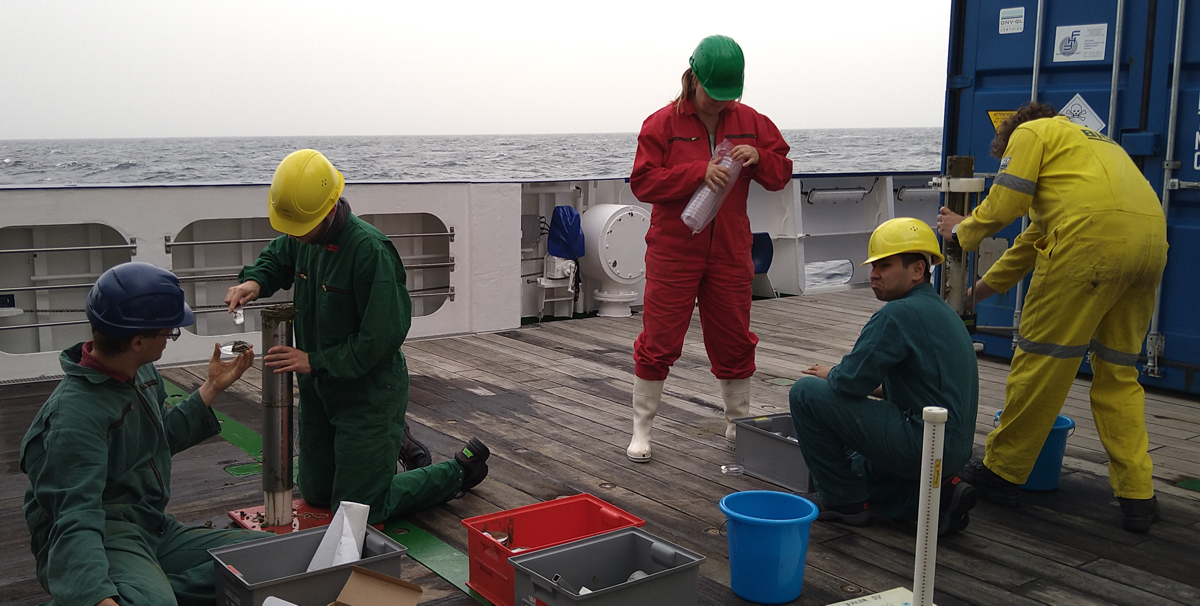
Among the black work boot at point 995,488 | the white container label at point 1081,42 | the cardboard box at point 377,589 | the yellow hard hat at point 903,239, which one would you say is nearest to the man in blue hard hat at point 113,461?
the cardboard box at point 377,589

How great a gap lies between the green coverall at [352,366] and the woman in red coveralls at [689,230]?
50.7 inches

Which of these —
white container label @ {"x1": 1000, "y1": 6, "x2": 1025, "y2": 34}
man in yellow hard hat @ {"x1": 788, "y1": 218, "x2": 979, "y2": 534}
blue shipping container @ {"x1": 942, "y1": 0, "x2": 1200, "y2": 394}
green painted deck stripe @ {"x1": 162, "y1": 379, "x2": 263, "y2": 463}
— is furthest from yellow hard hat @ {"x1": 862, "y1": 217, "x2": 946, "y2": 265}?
white container label @ {"x1": 1000, "y1": 6, "x2": 1025, "y2": 34}

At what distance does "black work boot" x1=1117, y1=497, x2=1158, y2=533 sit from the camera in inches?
153

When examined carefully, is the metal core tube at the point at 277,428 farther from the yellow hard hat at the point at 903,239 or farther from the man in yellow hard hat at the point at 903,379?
the yellow hard hat at the point at 903,239

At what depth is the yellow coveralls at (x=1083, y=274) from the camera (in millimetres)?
3840

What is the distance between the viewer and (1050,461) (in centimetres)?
435

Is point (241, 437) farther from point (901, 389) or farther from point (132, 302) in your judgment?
point (901, 389)

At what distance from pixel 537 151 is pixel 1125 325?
65.6 m

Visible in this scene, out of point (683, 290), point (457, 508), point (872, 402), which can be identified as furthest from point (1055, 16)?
point (457, 508)

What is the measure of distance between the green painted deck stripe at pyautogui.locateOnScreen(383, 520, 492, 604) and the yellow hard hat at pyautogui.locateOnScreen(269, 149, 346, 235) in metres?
1.21

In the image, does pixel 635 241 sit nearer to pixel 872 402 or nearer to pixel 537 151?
pixel 872 402

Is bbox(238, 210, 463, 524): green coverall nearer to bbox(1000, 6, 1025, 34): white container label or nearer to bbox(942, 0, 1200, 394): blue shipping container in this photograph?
bbox(942, 0, 1200, 394): blue shipping container

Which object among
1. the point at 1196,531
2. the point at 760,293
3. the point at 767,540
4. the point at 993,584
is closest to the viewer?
the point at 767,540

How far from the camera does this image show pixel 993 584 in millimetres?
3396
